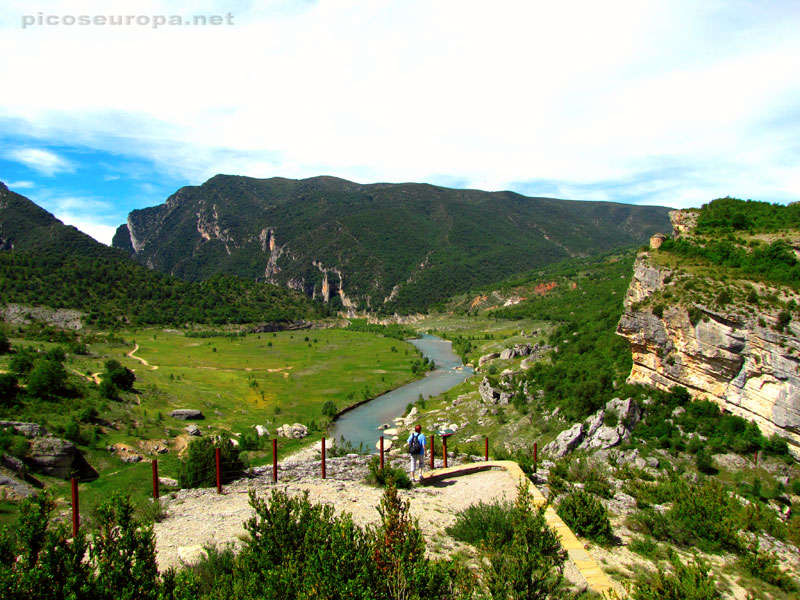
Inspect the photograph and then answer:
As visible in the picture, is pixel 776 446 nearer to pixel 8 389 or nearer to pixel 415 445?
pixel 415 445

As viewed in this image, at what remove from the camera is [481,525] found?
9.12m

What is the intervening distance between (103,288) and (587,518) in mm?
87531

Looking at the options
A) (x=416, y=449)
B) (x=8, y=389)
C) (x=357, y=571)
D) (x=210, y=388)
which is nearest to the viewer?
(x=357, y=571)

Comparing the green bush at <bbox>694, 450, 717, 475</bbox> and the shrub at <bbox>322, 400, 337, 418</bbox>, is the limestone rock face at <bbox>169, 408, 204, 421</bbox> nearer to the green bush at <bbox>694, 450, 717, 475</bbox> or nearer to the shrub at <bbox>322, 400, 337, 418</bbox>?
the shrub at <bbox>322, 400, 337, 418</bbox>

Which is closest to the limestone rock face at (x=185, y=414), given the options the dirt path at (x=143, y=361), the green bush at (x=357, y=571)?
the dirt path at (x=143, y=361)

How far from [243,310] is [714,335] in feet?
291

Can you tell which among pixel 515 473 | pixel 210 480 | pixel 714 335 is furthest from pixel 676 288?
pixel 210 480

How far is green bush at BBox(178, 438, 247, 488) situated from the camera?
43.9 ft

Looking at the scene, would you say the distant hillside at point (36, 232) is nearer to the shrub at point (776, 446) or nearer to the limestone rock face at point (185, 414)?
the limestone rock face at point (185, 414)

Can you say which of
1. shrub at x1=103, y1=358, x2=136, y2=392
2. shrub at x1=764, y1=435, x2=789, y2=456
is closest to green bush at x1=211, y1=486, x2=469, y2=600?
shrub at x1=764, y1=435, x2=789, y2=456

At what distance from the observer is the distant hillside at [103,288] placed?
225ft

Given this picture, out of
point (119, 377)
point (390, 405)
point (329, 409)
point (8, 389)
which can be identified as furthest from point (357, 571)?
point (390, 405)

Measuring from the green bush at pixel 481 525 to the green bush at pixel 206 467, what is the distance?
312 inches

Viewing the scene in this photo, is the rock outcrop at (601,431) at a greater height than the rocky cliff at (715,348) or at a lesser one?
lesser
